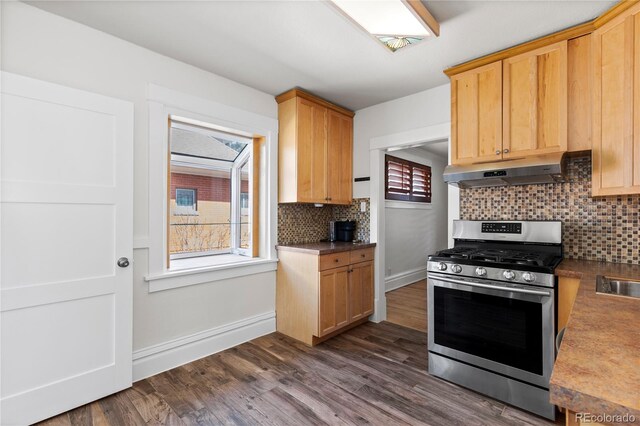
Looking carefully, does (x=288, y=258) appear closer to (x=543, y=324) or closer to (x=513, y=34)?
(x=543, y=324)

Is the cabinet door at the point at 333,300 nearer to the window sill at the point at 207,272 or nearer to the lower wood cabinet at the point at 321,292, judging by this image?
the lower wood cabinet at the point at 321,292

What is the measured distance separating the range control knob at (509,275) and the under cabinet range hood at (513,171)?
27.2 inches

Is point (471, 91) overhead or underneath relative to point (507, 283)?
overhead

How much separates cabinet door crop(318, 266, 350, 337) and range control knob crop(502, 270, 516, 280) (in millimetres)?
1467

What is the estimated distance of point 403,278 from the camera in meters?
5.20

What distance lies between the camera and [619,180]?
1.87m

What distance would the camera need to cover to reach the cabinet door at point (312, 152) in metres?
3.21

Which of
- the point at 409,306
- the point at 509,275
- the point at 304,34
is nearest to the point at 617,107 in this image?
the point at 509,275

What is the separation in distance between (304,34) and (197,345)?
2610mm

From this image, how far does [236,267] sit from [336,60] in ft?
6.69

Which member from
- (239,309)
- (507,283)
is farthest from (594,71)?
(239,309)

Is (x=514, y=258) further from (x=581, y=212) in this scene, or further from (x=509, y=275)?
(x=581, y=212)

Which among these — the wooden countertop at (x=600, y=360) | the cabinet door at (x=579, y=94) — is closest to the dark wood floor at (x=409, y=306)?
the cabinet door at (x=579, y=94)

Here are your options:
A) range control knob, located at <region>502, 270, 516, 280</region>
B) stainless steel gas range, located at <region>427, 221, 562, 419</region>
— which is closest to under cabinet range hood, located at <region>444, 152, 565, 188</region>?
stainless steel gas range, located at <region>427, 221, 562, 419</region>
